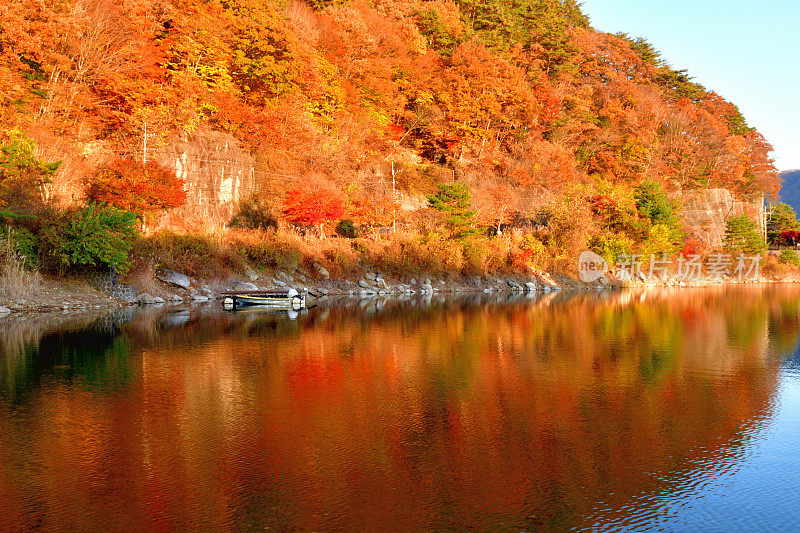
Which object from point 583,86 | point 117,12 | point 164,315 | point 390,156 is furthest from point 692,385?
point 583,86

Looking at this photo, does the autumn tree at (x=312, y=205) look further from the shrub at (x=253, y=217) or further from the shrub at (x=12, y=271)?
the shrub at (x=12, y=271)

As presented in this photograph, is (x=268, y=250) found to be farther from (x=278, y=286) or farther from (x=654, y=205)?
(x=654, y=205)

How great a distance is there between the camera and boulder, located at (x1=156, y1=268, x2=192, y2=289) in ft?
84.2

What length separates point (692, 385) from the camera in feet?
34.4

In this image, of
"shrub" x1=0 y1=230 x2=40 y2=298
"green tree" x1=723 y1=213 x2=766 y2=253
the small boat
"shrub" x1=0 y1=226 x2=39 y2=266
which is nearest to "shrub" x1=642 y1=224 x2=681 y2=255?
"green tree" x1=723 y1=213 x2=766 y2=253

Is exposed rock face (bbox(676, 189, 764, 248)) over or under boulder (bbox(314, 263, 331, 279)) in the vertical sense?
over

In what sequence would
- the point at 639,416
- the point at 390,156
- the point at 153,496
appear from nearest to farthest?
the point at 153,496
the point at 639,416
the point at 390,156

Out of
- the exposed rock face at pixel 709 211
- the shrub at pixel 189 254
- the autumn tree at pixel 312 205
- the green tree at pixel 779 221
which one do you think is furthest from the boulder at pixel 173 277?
the green tree at pixel 779 221

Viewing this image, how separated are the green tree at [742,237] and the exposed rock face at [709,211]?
6.44ft

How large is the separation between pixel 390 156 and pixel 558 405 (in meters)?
37.8

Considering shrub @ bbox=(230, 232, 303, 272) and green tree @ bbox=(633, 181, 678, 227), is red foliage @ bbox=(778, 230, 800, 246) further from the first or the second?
shrub @ bbox=(230, 232, 303, 272)

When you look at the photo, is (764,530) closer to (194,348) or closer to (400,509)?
(400,509)

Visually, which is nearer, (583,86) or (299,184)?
(299,184)

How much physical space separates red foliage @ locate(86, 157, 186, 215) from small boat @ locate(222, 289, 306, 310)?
5.44 meters
